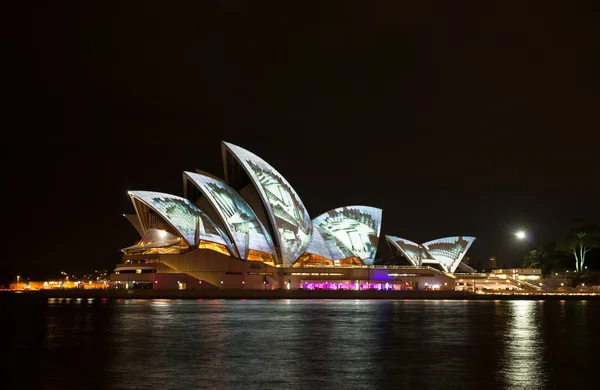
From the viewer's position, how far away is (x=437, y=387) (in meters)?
16.6

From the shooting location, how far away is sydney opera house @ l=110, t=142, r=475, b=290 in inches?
2881

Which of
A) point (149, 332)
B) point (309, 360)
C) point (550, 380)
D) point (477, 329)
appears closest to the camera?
point (550, 380)

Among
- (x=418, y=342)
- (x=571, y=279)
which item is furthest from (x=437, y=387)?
(x=571, y=279)

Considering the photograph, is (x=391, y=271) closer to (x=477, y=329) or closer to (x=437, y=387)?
(x=477, y=329)

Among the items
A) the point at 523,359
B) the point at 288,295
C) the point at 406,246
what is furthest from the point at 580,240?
the point at 523,359

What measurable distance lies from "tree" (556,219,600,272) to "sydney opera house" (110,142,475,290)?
40.0m

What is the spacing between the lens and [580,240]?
106 m

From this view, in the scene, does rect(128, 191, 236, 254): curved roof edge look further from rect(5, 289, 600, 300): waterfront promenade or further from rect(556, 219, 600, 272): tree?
rect(556, 219, 600, 272): tree

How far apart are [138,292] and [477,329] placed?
47849 mm

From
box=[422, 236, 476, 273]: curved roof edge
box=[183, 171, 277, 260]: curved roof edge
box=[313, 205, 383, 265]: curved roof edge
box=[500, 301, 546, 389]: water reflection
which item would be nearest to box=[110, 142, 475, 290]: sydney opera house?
box=[183, 171, 277, 260]: curved roof edge

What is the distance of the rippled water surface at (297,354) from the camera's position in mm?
Result: 17500

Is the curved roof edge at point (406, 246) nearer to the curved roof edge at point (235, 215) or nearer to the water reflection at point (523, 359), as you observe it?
the curved roof edge at point (235, 215)

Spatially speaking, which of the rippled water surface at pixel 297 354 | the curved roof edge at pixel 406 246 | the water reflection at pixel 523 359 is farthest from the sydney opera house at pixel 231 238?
the water reflection at pixel 523 359

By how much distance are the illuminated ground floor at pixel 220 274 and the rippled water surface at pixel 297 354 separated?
122 feet
